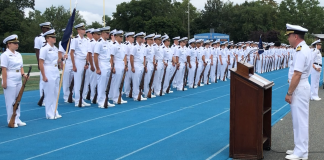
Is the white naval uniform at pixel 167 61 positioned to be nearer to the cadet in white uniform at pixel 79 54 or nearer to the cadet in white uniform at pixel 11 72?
the cadet in white uniform at pixel 79 54

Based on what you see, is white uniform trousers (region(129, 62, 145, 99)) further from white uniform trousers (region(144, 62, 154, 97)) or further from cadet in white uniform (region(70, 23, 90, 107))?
cadet in white uniform (region(70, 23, 90, 107))

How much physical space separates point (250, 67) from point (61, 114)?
574 centimetres

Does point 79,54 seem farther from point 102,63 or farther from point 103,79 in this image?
point 103,79

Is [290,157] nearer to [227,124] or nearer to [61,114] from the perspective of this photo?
[227,124]

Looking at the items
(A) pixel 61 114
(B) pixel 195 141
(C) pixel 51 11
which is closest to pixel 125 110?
(A) pixel 61 114

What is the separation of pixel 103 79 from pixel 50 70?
2587 millimetres

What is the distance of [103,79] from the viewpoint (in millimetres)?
12453

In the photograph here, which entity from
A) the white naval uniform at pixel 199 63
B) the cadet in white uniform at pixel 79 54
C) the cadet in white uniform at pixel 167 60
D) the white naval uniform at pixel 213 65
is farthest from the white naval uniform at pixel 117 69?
the white naval uniform at pixel 213 65

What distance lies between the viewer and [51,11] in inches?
3745

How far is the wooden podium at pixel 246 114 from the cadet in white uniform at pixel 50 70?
4.96 m

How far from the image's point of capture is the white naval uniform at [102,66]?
1223 centimetres

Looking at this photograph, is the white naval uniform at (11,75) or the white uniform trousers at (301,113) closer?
the white uniform trousers at (301,113)

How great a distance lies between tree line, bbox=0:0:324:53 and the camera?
70.7 meters

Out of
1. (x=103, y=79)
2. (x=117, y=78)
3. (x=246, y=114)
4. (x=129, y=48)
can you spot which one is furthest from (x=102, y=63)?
(x=246, y=114)
